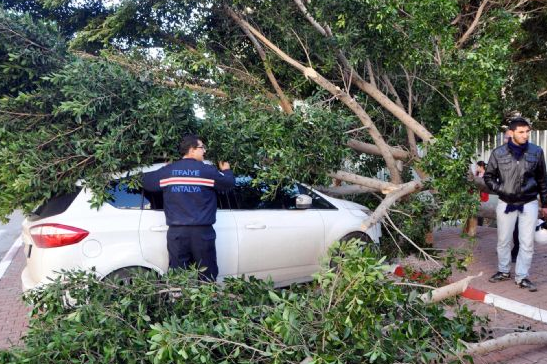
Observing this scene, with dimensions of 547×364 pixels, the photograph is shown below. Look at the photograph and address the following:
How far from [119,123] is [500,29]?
4.31 metres

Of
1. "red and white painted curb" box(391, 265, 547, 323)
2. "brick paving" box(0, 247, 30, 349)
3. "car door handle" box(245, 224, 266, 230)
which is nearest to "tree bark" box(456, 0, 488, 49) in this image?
"red and white painted curb" box(391, 265, 547, 323)

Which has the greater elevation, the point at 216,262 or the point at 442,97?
the point at 442,97

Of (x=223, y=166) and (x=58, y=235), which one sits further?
(x=223, y=166)

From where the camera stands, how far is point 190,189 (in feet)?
14.9

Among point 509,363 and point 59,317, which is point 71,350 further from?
point 509,363

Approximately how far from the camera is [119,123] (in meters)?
4.79

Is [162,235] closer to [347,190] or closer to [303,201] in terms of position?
[303,201]

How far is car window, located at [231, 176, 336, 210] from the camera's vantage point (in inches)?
211

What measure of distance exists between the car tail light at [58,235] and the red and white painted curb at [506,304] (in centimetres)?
291

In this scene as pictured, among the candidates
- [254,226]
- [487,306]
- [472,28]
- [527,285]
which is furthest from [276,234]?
[472,28]

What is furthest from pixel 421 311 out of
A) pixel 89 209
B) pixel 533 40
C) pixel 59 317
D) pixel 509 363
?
pixel 533 40

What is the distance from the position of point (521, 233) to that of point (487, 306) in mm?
956

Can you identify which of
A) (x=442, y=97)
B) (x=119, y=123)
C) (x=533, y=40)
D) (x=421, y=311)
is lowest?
(x=421, y=311)

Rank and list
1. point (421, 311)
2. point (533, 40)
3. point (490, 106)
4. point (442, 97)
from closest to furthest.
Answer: point (421, 311)
point (490, 106)
point (442, 97)
point (533, 40)
